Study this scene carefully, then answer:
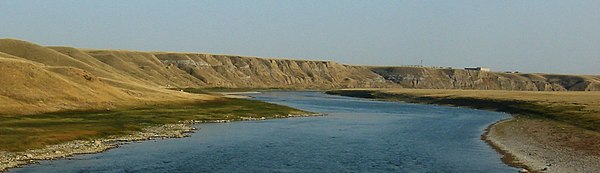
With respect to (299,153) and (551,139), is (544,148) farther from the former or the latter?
(299,153)

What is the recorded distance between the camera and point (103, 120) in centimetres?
6631

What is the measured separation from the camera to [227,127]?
68.4 meters

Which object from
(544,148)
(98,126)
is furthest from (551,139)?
(98,126)

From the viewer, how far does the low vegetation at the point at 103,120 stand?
4762 cm

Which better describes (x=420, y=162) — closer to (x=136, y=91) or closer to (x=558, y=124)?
(x=558, y=124)

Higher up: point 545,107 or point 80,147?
point 545,107

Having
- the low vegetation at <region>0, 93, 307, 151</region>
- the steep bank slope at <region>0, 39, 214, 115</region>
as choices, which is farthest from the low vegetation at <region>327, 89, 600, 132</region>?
the steep bank slope at <region>0, 39, 214, 115</region>

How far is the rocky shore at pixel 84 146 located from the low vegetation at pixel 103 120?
1394mm

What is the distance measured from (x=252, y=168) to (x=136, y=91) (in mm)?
73101

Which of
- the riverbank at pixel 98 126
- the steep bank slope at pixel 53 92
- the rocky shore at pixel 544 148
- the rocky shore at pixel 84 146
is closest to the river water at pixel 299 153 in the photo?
the rocky shore at pixel 84 146

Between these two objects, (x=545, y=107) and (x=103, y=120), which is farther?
(x=545, y=107)

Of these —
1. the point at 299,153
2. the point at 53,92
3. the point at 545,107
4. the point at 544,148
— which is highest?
the point at 53,92

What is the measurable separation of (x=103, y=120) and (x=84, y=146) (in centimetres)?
2108

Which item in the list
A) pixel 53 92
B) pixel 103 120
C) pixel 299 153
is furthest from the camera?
pixel 53 92
